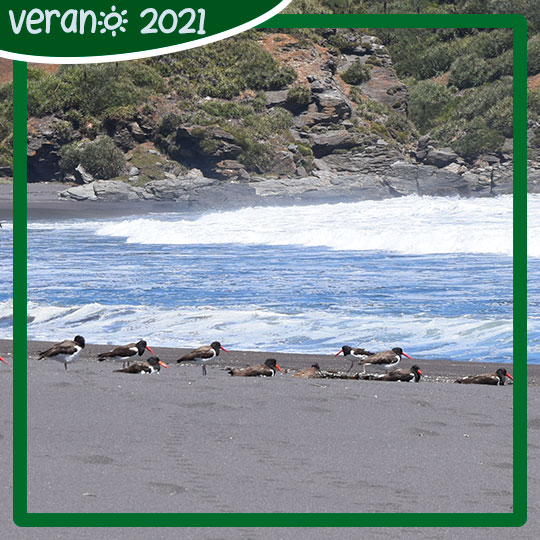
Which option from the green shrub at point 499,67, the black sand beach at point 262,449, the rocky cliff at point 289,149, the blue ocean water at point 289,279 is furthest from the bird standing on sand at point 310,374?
the green shrub at point 499,67

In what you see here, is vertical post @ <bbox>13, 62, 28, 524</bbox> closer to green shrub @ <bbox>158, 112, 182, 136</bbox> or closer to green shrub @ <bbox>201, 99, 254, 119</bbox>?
green shrub @ <bbox>158, 112, 182, 136</bbox>

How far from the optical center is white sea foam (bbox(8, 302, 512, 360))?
39.3 feet

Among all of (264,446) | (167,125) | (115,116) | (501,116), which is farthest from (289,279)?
(501,116)

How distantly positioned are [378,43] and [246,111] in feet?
44.8

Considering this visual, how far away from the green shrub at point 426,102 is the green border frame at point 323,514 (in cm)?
5388

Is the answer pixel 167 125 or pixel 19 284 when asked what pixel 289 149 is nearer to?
pixel 167 125

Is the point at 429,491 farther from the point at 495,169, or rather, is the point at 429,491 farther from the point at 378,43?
the point at 378,43

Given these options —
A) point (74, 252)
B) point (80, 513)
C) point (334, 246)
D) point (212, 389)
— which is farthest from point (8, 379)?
point (334, 246)

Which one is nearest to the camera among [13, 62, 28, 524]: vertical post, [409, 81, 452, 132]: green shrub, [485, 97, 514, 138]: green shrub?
[13, 62, 28, 524]: vertical post

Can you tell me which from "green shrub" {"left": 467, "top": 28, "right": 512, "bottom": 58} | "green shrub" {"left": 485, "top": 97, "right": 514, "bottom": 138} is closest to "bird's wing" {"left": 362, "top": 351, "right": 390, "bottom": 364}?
"green shrub" {"left": 485, "top": 97, "right": 514, "bottom": 138}

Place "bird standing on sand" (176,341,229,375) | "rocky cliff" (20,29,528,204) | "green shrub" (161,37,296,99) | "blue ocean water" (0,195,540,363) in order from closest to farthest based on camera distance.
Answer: "bird standing on sand" (176,341,229,375), "blue ocean water" (0,195,540,363), "rocky cliff" (20,29,528,204), "green shrub" (161,37,296,99)

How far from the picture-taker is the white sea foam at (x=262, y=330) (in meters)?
12.0

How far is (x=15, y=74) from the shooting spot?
332 centimetres

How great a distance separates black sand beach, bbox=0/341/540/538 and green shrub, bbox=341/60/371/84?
5980 cm
